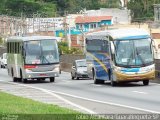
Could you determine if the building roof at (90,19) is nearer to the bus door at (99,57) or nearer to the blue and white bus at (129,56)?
the bus door at (99,57)

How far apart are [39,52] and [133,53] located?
347 inches

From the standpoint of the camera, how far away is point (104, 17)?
354 ft

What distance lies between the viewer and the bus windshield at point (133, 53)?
34.1 meters

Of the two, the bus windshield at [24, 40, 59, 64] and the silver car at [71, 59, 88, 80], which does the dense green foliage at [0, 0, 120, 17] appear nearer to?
the silver car at [71, 59, 88, 80]

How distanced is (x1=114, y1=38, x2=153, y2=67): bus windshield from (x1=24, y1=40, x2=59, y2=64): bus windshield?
7.87 m

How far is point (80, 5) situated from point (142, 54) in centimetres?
10941

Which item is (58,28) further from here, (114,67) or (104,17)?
(114,67)

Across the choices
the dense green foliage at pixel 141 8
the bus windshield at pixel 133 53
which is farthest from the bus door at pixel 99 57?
the dense green foliage at pixel 141 8

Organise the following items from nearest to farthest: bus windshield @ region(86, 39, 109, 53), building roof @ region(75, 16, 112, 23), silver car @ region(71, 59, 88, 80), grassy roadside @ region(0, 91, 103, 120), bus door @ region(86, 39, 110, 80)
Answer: grassy roadside @ region(0, 91, 103, 120) → bus door @ region(86, 39, 110, 80) → bus windshield @ region(86, 39, 109, 53) → silver car @ region(71, 59, 88, 80) → building roof @ region(75, 16, 112, 23)


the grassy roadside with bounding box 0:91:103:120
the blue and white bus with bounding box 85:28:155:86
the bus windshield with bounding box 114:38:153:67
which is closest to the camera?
the grassy roadside with bounding box 0:91:103:120

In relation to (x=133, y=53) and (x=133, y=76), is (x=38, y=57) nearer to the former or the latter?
(x=133, y=53)

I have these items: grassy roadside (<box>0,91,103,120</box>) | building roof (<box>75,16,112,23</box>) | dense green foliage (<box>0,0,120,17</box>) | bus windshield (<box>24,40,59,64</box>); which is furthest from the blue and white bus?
dense green foliage (<box>0,0,120,17</box>)

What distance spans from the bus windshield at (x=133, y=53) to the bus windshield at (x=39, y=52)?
7.87m

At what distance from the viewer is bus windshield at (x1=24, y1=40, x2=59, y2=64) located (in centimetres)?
4116
